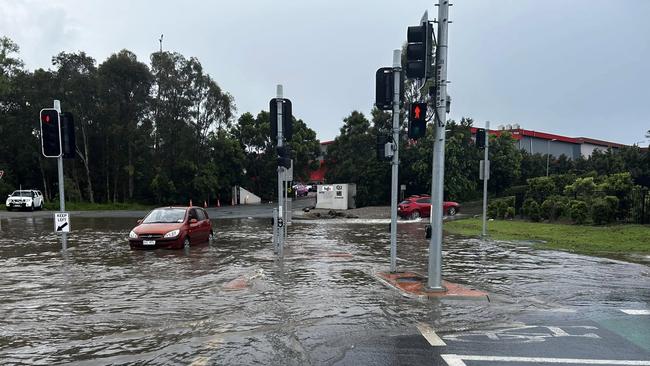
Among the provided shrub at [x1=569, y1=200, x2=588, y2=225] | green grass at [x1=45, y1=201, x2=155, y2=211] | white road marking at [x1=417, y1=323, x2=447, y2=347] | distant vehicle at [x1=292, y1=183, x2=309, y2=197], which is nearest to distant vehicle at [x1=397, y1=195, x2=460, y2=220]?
shrub at [x1=569, y1=200, x2=588, y2=225]

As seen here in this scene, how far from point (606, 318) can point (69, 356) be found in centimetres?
730

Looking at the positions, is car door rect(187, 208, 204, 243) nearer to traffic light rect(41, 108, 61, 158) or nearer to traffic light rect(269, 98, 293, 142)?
traffic light rect(41, 108, 61, 158)

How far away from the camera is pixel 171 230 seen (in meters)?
Result: 14.6

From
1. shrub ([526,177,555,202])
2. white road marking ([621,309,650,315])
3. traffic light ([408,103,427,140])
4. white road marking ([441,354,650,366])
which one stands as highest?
traffic light ([408,103,427,140])

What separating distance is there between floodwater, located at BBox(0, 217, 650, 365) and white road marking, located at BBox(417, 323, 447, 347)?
7.8 inches

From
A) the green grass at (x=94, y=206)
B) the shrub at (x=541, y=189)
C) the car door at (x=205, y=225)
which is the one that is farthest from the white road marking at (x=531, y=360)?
the green grass at (x=94, y=206)

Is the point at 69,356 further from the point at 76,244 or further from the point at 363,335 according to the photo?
the point at 76,244

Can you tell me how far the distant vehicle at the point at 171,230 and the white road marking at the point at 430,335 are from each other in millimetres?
9890

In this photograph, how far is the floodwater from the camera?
5766 millimetres

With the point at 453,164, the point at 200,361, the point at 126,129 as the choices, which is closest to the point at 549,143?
the point at 453,164

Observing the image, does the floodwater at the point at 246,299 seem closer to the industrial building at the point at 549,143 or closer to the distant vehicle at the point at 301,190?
the industrial building at the point at 549,143

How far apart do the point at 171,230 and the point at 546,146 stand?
167 ft

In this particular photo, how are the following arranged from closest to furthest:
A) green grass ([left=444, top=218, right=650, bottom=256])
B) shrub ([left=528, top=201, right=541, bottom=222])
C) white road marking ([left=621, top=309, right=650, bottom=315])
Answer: white road marking ([left=621, top=309, right=650, bottom=315]) < green grass ([left=444, top=218, right=650, bottom=256]) < shrub ([left=528, top=201, right=541, bottom=222])

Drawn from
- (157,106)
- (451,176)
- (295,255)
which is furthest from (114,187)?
(295,255)
